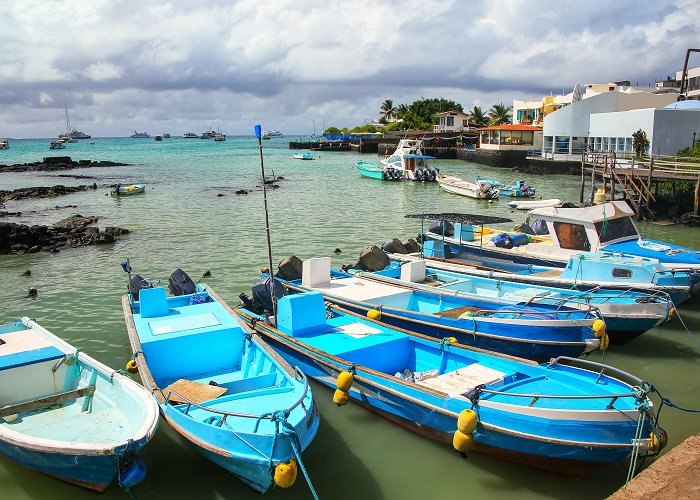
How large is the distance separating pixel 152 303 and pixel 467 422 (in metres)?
7.50

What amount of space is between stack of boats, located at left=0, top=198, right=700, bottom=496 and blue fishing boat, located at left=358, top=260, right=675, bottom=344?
5cm

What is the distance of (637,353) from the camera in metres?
13.9

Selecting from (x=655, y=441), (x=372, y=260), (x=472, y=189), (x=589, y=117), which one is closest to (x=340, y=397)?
(x=655, y=441)

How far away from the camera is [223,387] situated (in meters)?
9.76

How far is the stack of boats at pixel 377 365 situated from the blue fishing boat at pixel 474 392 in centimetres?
3

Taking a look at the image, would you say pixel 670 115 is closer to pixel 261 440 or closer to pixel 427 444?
pixel 427 444

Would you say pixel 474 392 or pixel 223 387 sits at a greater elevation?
pixel 474 392

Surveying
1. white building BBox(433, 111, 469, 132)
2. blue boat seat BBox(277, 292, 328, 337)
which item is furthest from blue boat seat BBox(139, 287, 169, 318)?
white building BBox(433, 111, 469, 132)

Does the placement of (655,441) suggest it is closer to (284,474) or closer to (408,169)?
(284,474)

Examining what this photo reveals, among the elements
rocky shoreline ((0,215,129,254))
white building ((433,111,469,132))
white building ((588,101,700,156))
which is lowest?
rocky shoreline ((0,215,129,254))

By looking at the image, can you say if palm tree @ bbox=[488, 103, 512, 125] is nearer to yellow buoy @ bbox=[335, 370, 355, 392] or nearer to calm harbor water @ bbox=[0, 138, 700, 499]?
calm harbor water @ bbox=[0, 138, 700, 499]

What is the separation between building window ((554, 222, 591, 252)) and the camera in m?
17.2

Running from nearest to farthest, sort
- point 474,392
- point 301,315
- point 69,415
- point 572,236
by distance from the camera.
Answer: point 474,392, point 69,415, point 301,315, point 572,236

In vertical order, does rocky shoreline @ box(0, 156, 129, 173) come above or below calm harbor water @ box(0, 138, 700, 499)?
above
